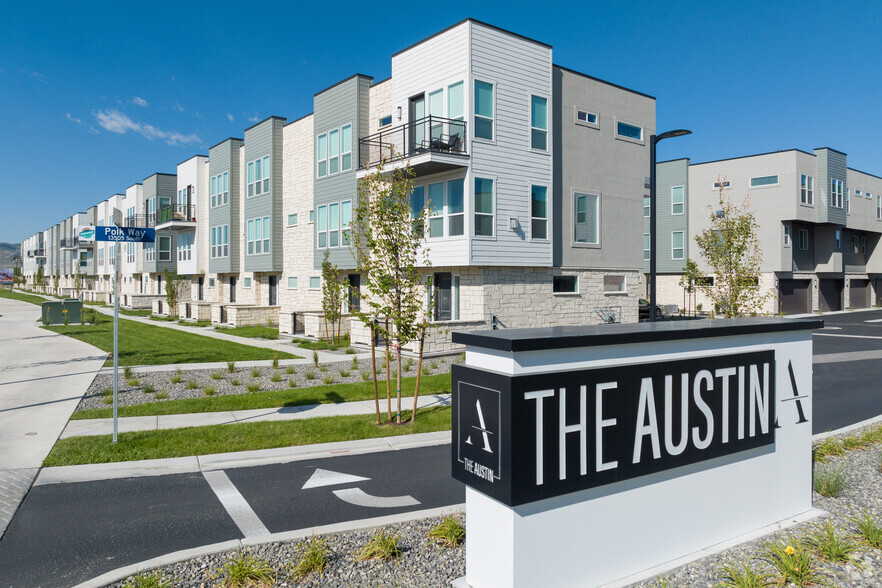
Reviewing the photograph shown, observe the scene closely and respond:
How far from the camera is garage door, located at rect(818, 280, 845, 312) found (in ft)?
147

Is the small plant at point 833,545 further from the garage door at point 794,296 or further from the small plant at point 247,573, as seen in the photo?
the garage door at point 794,296

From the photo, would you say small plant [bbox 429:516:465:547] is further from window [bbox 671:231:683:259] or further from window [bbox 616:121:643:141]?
window [bbox 671:231:683:259]

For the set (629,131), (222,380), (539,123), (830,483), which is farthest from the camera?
(629,131)

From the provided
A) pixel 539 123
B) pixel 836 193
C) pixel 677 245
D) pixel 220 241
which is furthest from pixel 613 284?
pixel 836 193

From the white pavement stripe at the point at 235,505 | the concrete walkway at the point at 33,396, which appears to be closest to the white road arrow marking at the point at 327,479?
the white pavement stripe at the point at 235,505

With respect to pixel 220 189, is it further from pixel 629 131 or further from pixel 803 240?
pixel 803 240

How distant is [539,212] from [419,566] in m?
18.3

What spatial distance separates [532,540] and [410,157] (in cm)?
1680

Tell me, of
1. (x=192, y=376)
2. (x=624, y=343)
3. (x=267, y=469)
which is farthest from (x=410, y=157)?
(x=624, y=343)

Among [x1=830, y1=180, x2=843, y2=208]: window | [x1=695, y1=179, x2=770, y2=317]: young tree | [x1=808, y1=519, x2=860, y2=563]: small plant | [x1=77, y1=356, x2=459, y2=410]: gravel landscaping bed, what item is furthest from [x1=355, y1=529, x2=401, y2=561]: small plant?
[x1=830, y1=180, x2=843, y2=208]: window

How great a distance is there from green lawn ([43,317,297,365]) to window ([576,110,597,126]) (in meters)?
15.0

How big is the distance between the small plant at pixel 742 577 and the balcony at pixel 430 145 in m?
15.3

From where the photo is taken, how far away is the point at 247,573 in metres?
4.47

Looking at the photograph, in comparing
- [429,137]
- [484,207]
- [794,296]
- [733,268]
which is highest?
[429,137]
